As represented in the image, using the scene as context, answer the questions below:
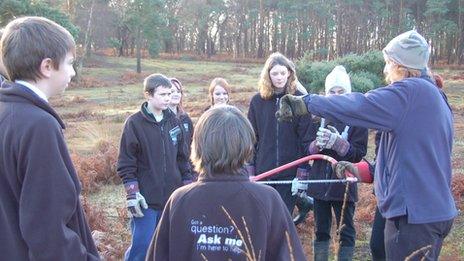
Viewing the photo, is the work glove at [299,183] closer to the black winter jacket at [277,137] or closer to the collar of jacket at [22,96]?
the black winter jacket at [277,137]

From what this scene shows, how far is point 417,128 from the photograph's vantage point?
3111 mm

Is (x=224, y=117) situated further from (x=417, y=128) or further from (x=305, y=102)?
(x=417, y=128)

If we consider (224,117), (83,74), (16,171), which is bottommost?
(83,74)

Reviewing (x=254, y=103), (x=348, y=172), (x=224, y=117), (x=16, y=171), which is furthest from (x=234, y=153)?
(x=254, y=103)

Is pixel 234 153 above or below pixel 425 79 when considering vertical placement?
below

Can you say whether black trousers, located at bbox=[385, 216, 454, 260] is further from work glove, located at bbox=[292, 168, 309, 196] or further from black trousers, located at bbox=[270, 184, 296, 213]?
black trousers, located at bbox=[270, 184, 296, 213]

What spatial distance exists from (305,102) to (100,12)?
45382 millimetres

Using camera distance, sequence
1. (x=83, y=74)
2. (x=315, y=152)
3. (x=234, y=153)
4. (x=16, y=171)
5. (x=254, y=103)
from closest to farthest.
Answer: (x=16, y=171) → (x=234, y=153) → (x=315, y=152) → (x=254, y=103) → (x=83, y=74)

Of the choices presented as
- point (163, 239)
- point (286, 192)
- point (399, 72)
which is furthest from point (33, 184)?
point (286, 192)

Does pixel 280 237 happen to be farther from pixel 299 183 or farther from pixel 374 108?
pixel 299 183

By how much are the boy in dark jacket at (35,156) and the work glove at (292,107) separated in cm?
144

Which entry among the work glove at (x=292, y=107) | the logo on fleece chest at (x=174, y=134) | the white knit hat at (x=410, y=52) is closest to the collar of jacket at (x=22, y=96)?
the work glove at (x=292, y=107)

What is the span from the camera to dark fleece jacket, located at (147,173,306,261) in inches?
97.5

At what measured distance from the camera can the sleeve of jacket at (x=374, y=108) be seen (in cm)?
311
